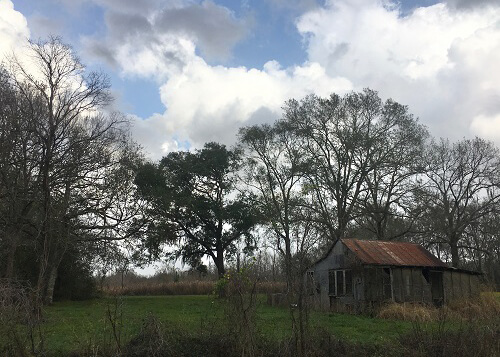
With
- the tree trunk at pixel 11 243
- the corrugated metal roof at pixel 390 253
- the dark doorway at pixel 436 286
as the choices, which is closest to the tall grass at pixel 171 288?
the corrugated metal roof at pixel 390 253

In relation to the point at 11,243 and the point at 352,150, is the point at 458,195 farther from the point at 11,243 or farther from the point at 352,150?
the point at 11,243

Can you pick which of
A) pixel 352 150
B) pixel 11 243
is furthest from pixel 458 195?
pixel 11 243

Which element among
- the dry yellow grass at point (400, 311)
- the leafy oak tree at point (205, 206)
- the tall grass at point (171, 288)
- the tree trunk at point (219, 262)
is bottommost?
the dry yellow grass at point (400, 311)

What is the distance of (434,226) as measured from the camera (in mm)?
36562

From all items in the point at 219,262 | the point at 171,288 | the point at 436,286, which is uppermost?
the point at 219,262

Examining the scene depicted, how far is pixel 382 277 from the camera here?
24.4 metres

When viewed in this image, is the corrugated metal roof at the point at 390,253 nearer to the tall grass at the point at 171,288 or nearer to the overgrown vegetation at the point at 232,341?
the overgrown vegetation at the point at 232,341

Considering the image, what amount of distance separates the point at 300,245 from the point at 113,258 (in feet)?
69.6

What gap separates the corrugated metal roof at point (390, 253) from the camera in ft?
81.1

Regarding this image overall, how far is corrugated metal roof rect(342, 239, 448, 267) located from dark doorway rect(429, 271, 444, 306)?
0.58 meters

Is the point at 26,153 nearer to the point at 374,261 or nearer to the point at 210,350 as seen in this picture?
the point at 210,350

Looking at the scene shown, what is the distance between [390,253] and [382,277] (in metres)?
2.39

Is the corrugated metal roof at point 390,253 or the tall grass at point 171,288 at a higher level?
the corrugated metal roof at point 390,253

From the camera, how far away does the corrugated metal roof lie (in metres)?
24.7
